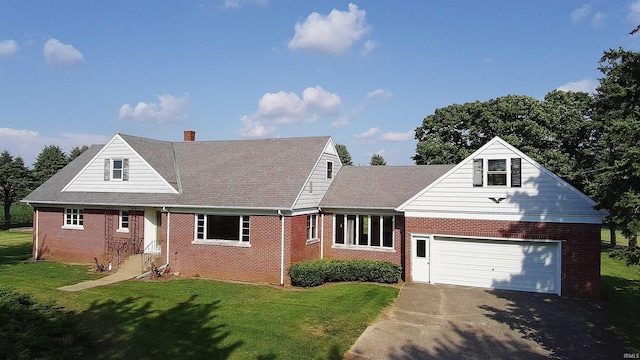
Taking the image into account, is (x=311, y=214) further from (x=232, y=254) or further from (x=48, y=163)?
(x=48, y=163)

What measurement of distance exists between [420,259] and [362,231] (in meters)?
3.72

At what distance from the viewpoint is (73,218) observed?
23.9 metres

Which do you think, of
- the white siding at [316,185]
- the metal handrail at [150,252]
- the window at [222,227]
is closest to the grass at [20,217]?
the metal handrail at [150,252]

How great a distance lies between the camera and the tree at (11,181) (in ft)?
149

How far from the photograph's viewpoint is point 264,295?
16578mm

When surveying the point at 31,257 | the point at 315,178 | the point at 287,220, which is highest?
the point at 315,178

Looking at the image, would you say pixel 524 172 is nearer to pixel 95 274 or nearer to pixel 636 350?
pixel 636 350

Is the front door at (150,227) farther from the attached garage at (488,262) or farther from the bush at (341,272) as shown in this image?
the attached garage at (488,262)

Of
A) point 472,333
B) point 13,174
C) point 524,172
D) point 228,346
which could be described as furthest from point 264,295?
point 13,174

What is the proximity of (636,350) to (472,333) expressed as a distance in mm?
3956

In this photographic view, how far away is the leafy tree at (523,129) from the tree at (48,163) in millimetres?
43290

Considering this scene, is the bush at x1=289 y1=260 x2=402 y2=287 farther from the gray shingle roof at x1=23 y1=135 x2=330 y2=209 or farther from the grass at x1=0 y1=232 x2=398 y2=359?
the gray shingle roof at x1=23 y1=135 x2=330 y2=209

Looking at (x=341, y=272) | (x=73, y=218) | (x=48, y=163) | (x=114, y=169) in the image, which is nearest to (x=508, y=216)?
(x=341, y=272)

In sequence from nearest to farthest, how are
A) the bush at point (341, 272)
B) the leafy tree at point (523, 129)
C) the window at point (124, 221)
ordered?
1. the bush at point (341, 272)
2. the window at point (124, 221)
3. the leafy tree at point (523, 129)
